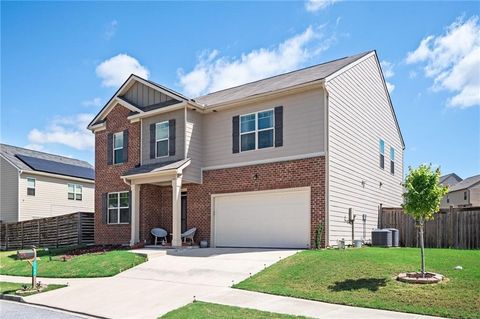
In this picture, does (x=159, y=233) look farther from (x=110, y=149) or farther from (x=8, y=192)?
(x=8, y=192)

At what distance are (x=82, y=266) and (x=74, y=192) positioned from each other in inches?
830

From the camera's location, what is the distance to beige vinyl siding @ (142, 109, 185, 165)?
63.2 ft

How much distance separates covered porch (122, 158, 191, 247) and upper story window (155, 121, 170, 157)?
1.98 ft

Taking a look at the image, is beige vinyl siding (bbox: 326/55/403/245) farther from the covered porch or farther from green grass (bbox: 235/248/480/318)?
the covered porch

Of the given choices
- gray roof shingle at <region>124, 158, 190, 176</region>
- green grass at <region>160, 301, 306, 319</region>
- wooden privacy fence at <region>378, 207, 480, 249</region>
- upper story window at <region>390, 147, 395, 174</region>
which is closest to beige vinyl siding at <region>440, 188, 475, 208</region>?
upper story window at <region>390, 147, 395, 174</region>

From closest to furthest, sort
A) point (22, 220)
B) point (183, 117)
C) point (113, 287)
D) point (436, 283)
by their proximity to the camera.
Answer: point (436, 283), point (113, 287), point (183, 117), point (22, 220)

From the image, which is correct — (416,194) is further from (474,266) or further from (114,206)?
(114,206)

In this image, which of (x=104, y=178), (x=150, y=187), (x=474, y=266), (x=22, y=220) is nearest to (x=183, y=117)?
(x=150, y=187)

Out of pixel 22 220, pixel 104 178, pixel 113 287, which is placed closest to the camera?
pixel 113 287

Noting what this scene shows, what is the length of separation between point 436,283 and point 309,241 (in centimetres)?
665

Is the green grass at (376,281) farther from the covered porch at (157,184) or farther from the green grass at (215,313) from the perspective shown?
the covered porch at (157,184)

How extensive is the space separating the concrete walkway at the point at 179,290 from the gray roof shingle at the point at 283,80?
21.8 feet

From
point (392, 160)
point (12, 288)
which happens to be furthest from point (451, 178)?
point (12, 288)

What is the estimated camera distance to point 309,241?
16.0 m
